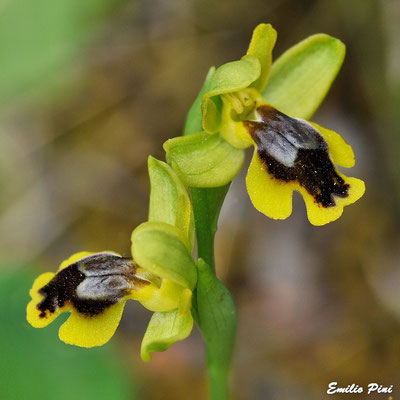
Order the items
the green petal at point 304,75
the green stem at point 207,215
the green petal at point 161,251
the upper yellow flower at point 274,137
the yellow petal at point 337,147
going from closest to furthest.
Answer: the green petal at point 161,251
the upper yellow flower at point 274,137
the yellow petal at point 337,147
the green stem at point 207,215
the green petal at point 304,75

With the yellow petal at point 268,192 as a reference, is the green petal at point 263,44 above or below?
above

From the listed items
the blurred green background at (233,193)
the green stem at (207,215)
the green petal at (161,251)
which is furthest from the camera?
the blurred green background at (233,193)

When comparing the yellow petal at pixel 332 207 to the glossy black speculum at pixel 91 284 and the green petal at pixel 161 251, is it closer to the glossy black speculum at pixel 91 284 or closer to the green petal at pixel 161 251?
the green petal at pixel 161 251

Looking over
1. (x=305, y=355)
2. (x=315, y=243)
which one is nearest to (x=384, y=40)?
(x=315, y=243)

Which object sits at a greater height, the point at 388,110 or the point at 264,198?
the point at 388,110

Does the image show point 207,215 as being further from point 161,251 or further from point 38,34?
point 38,34

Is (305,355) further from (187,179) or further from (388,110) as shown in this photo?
(187,179)

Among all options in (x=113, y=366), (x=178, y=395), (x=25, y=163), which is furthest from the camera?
(x=25, y=163)

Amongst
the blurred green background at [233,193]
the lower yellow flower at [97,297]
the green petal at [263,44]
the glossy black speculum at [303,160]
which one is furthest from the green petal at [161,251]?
the blurred green background at [233,193]
